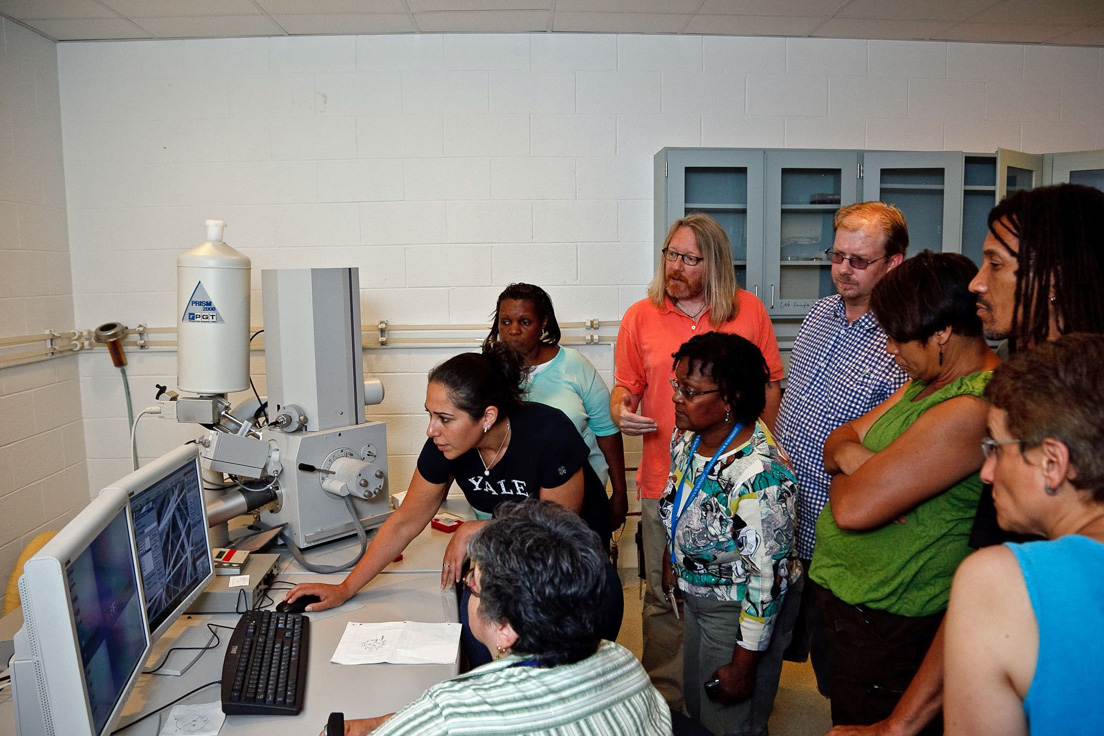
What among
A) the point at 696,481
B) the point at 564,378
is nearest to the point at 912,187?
the point at 564,378

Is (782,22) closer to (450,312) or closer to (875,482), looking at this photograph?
(450,312)

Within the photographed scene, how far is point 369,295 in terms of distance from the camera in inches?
137

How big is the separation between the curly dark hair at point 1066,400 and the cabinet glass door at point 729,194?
2.42 metres

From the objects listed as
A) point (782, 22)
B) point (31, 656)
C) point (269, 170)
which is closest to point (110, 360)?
point (269, 170)

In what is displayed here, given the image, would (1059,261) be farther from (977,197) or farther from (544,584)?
(977,197)

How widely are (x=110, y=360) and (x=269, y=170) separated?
115cm

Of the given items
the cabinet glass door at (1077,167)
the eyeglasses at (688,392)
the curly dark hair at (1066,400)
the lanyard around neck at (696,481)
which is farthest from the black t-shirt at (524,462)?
the cabinet glass door at (1077,167)

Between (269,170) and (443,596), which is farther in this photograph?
(269,170)

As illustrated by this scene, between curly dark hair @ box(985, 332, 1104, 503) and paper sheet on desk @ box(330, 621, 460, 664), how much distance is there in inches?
44.5

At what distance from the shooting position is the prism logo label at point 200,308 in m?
2.04

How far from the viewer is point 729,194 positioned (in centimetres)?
336

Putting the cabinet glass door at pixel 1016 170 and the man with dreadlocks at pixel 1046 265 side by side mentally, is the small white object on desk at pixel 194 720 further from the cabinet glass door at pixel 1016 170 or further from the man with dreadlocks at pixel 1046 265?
the cabinet glass door at pixel 1016 170

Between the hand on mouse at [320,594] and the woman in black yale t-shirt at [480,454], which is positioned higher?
the woman in black yale t-shirt at [480,454]

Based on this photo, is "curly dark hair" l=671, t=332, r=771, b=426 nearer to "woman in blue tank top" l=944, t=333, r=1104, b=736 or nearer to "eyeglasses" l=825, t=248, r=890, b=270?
"eyeglasses" l=825, t=248, r=890, b=270
